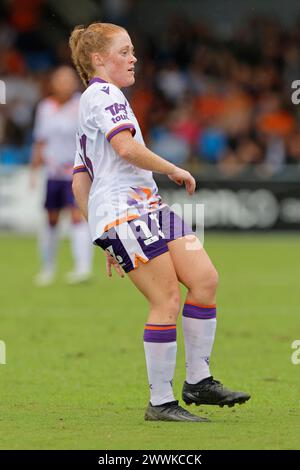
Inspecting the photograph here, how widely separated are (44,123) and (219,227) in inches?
257

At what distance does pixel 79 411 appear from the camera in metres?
6.64

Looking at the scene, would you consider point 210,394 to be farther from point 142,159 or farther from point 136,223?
point 142,159

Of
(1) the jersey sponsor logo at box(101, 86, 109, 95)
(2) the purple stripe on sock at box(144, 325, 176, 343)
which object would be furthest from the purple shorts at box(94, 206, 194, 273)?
(1) the jersey sponsor logo at box(101, 86, 109, 95)

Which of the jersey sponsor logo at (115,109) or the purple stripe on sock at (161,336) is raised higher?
the jersey sponsor logo at (115,109)

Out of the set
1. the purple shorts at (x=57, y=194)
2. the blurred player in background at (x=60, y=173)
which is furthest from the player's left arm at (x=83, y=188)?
the purple shorts at (x=57, y=194)

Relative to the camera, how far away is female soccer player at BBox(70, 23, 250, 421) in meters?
6.19

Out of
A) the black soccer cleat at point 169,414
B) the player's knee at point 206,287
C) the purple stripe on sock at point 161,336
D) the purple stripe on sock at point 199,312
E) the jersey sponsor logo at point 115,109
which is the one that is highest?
the jersey sponsor logo at point 115,109

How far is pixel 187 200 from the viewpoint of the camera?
19609 mm

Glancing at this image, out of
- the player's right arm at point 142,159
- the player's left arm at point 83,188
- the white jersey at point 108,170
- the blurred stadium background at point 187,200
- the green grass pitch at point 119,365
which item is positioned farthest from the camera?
the blurred stadium background at point 187,200

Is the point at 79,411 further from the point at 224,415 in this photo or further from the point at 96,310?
the point at 96,310

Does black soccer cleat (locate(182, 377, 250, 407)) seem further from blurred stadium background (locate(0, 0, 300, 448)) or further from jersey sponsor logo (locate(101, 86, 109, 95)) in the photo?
jersey sponsor logo (locate(101, 86, 109, 95))

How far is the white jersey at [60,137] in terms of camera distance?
46.3 ft

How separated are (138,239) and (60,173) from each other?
8075 millimetres

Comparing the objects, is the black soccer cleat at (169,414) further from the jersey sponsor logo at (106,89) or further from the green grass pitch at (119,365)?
the jersey sponsor logo at (106,89)
